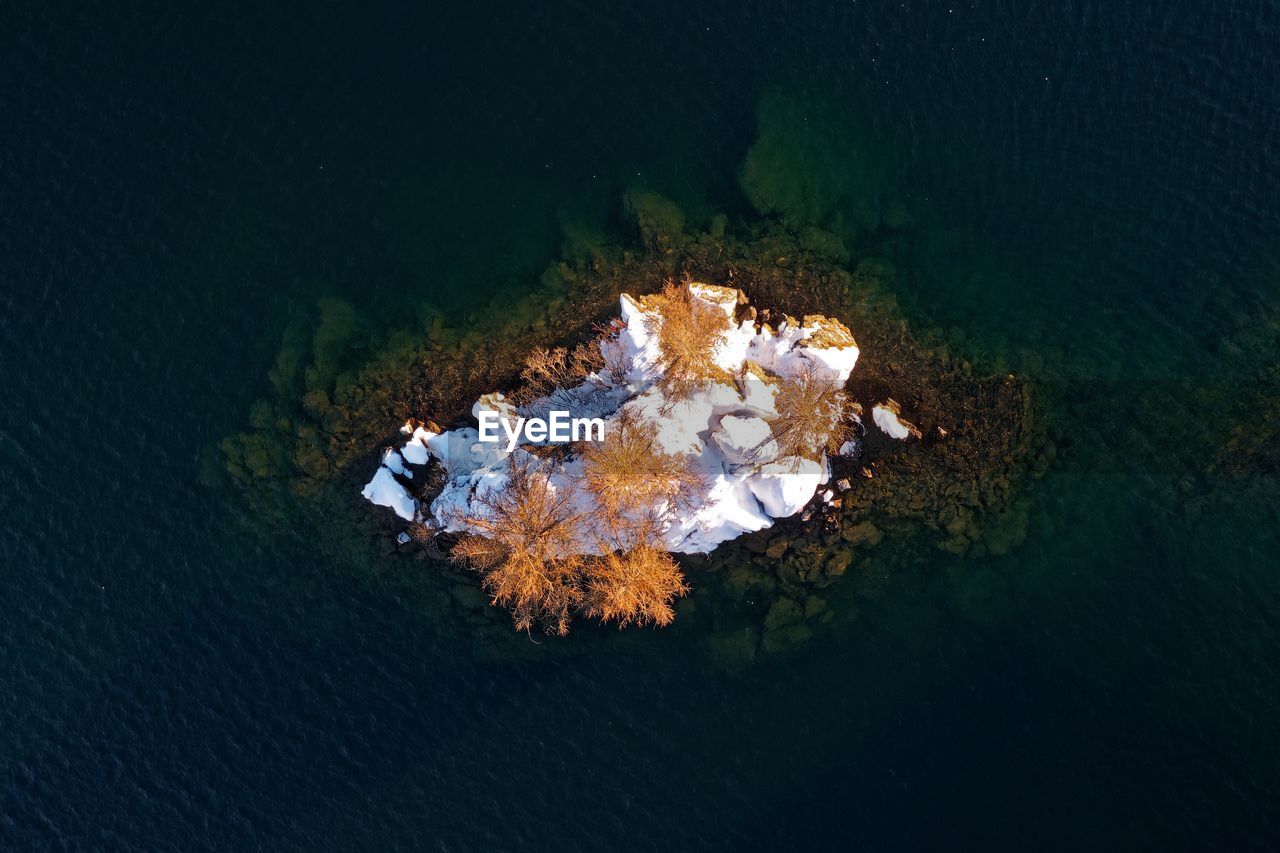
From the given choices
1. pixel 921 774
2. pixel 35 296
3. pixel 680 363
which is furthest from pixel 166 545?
pixel 921 774

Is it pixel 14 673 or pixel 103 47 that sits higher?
pixel 103 47

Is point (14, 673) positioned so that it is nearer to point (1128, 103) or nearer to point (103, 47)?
point (103, 47)

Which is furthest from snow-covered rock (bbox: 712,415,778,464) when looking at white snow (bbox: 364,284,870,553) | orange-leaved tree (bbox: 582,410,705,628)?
orange-leaved tree (bbox: 582,410,705,628)

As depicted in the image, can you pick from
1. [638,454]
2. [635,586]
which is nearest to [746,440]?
[638,454]

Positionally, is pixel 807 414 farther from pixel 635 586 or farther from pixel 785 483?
pixel 635 586

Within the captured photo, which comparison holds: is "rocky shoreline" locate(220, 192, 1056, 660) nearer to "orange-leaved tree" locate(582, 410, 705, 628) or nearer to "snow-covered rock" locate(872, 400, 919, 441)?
"snow-covered rock" locate(872, 400, 919, 441)

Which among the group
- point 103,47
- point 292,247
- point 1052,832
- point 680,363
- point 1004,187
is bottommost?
point 1052,832

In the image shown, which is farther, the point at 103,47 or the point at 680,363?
the point at 103,47
